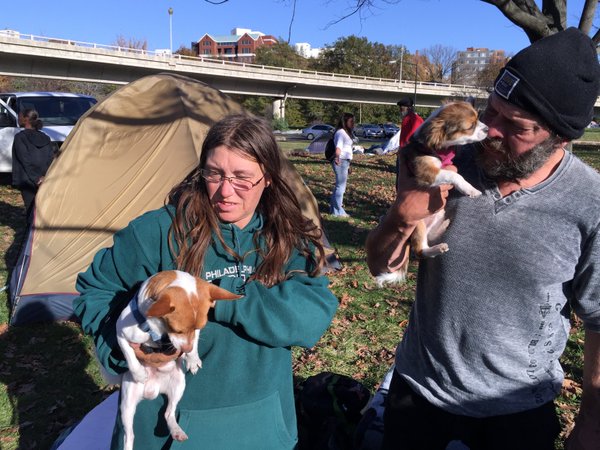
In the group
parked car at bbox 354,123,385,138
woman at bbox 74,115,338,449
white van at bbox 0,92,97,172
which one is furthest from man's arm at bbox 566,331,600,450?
parked car at bbox 354,123,385,138

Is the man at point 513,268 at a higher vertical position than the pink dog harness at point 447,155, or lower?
lower

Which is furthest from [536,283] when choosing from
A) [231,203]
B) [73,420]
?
[73,420]

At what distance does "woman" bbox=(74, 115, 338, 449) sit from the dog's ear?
0.55 feet

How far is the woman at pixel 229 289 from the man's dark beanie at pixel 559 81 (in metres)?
0.93

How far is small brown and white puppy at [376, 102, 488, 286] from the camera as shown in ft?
6.00

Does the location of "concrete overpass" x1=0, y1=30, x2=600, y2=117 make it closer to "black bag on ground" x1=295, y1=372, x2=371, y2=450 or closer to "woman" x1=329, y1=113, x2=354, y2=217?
"woman" x1=329, y1=113, x2=354, y2=217

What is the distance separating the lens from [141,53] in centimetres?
3931

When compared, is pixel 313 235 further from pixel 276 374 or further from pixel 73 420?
pixel 73 420

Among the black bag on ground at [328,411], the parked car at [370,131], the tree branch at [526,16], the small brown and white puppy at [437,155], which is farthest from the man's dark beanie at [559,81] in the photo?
the parked car at [370,131]

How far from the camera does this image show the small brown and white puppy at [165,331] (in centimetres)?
158

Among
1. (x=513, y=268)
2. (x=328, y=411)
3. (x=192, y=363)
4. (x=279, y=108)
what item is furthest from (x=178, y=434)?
(x=279, y=108)

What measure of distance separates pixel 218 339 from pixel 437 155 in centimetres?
116

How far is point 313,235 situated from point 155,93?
526 centimetres

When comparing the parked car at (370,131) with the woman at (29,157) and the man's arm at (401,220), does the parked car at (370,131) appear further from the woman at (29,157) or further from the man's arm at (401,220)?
the man's arm at (401,220)
